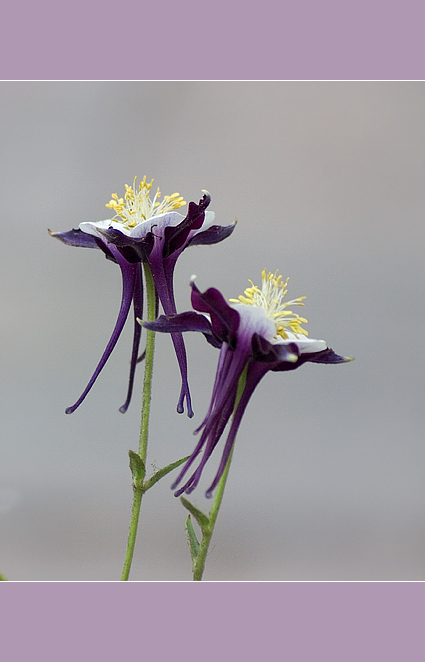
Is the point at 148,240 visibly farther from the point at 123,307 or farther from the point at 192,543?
the point at 192,543

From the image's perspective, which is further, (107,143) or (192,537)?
(107,143)

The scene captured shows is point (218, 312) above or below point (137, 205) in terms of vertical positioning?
below

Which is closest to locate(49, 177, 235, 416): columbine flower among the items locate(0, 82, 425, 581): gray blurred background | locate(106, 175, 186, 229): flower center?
locate(106, 175, 186, 229): flower center

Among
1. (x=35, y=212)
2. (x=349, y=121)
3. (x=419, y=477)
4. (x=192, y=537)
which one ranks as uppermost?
(x=349, y=121)

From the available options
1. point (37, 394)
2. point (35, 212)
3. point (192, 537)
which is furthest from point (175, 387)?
point (192, 537)

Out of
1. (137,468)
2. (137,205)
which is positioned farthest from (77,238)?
(137,468)

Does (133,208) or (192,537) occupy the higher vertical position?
(133,208)

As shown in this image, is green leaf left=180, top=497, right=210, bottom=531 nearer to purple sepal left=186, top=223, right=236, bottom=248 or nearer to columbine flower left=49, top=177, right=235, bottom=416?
columbine flower left=49, top=177, right=235, bottom=416

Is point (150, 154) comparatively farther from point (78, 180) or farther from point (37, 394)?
point (37, 394)
